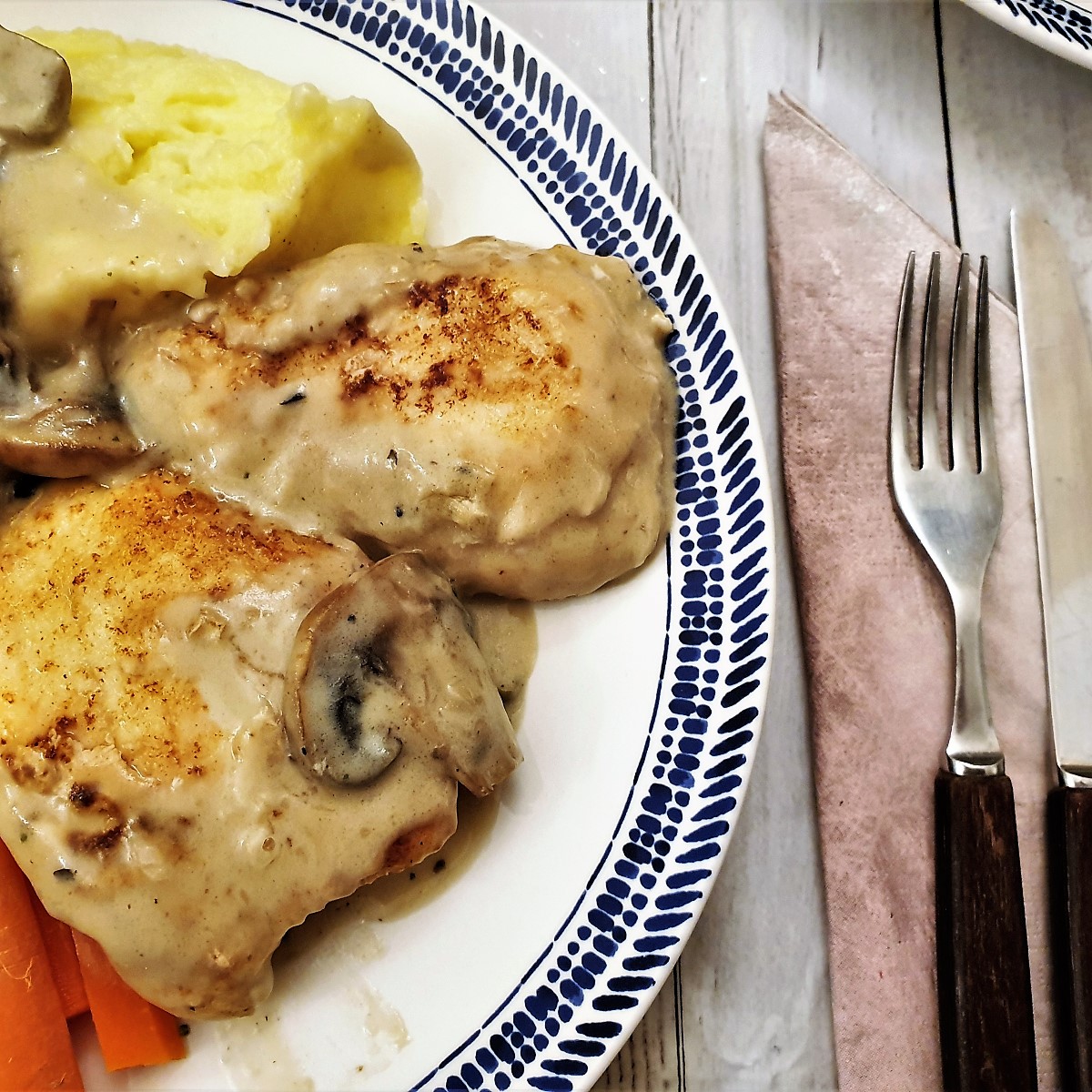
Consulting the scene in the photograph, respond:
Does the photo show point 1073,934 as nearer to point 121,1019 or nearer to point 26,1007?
point 121,1019

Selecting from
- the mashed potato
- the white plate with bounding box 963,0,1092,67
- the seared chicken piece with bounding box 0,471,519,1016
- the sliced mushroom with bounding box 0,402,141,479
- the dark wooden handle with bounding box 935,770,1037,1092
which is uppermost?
the white plate with bounding box 963,0,1092,67

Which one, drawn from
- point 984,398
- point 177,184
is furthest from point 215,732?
point 984,398

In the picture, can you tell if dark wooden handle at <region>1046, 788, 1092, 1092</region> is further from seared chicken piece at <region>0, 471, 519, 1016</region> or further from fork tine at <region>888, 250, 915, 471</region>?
seared chicken piece at <region>0, 471, 519, 1016</region>

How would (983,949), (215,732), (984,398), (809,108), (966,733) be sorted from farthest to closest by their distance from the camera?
(809,108), (984,398), (966,733), (983,949), (215,732)

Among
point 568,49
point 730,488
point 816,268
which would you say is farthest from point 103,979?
point 568,49

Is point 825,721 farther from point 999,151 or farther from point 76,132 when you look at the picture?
point 76,132

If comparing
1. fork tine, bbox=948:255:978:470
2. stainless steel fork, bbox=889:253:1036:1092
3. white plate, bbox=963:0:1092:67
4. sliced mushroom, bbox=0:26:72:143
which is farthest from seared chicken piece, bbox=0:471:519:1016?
white plate, bbox=963:0:1092:67
